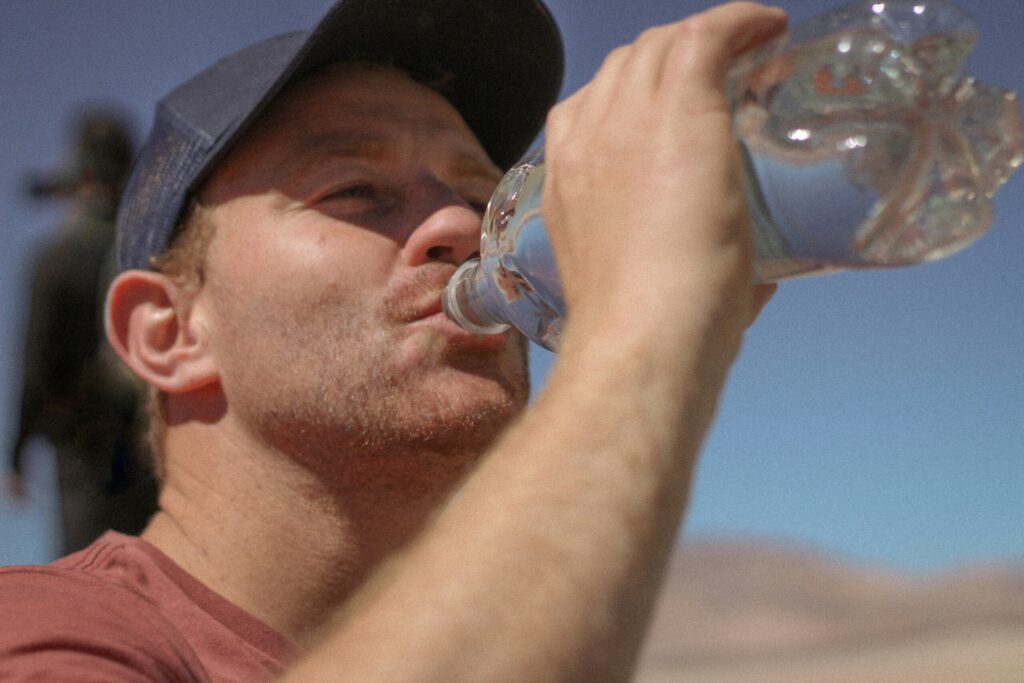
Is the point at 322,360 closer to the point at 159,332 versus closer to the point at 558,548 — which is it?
the point at 159,332

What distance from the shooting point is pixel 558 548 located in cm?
85

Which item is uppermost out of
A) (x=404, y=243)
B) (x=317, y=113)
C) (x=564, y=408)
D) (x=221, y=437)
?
(x=564, y=408)

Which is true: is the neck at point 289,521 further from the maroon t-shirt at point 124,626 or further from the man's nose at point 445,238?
the man's nose at point 445,238

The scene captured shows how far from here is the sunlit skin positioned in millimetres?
1728

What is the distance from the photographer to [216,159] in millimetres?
1935

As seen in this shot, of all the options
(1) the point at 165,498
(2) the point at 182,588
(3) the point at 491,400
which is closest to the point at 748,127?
(3) the point at 491,400

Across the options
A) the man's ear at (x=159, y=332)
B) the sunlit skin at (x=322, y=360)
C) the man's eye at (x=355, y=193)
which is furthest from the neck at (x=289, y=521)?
the man's eye at (x=355, y=193)

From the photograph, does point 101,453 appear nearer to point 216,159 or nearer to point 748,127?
point 216,159

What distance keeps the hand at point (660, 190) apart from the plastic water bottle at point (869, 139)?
6 cm

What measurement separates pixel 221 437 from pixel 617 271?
43.5 inches

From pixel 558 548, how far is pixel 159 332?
133cm

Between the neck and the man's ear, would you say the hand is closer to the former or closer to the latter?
the neck

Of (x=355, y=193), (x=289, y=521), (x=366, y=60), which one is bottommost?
(x=289, y=521)

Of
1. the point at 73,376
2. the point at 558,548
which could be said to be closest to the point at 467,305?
the point at 558,548
